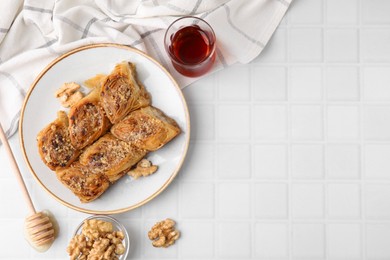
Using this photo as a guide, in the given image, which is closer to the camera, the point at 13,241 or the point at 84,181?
the point at 84,181

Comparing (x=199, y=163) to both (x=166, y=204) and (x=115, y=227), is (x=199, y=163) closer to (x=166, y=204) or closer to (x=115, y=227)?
(x=166, y=204)

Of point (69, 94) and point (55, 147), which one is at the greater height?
point (69, 94)

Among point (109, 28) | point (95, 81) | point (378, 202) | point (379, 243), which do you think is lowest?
point (379, 243)

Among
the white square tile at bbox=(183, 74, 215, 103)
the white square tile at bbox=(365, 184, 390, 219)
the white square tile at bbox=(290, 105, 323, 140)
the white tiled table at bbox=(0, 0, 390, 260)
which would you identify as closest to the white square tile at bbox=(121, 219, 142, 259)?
the white tiled table at bbox=(0, 0, 390, 260)

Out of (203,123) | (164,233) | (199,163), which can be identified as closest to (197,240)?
(164,233)

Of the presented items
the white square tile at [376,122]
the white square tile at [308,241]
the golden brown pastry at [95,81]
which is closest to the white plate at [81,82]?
the golden brown pastry at [95,81]

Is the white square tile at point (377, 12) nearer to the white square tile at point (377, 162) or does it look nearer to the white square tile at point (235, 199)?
the white square tile at point (377, 162)
